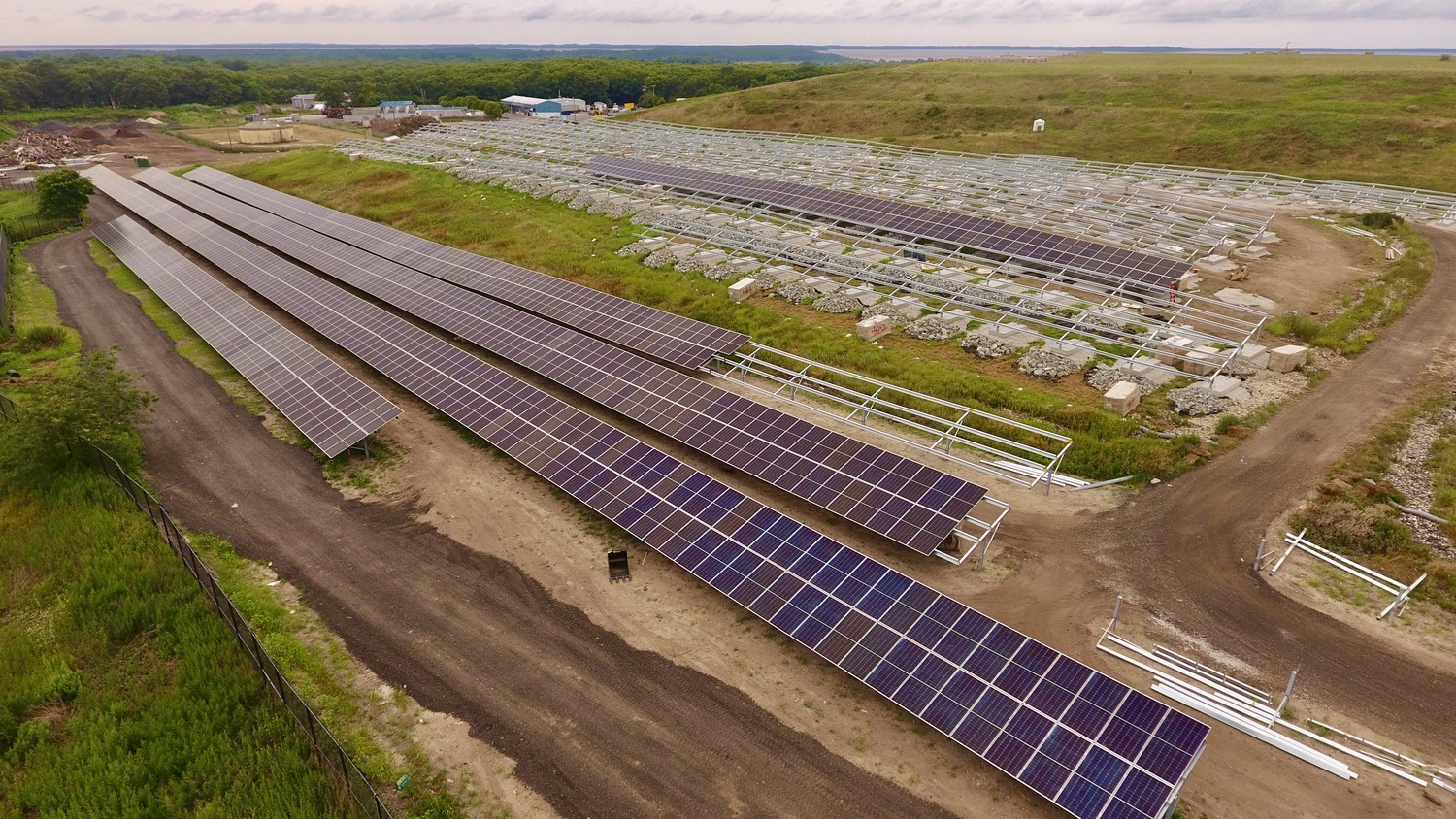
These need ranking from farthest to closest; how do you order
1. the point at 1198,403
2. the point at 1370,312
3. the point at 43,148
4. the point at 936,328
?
the point at 43,148 < the point at 1370,312 < the point at 936,328 < the point at 1198,403

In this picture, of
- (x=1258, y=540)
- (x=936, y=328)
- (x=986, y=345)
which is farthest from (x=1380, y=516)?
(x=936, y=328)

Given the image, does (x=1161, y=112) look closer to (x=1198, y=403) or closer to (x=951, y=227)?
(x=951, y=227)

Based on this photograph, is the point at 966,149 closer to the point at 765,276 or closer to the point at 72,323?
the point at 765,276

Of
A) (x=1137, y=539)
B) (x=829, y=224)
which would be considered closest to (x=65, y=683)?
(x=1137, y=539)

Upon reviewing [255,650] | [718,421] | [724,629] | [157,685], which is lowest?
[724,629]

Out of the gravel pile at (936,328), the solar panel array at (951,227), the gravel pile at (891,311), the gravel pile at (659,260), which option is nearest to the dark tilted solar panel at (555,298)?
the gravel pile at (659,260)

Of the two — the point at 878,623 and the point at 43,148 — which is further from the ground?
the point at 43,148

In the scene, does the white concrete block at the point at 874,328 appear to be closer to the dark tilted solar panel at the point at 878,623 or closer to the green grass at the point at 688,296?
the green grass at the point at 688,296
